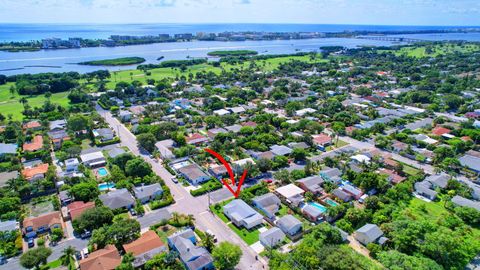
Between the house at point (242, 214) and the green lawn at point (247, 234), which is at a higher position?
the house at point (242, 214)

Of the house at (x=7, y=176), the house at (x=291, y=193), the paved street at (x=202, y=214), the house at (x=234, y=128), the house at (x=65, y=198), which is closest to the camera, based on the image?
the paved street at (x=202, y=214)

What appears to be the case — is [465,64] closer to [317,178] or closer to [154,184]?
[317,178]

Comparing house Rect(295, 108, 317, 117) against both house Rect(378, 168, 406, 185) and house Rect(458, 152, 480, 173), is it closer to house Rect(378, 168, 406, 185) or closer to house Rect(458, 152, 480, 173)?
house Rect(378, 168, 406, 185)

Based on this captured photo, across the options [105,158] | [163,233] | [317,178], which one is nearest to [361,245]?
[317,178]

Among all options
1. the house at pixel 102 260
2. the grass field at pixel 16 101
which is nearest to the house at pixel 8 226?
the house at pixel 102 260

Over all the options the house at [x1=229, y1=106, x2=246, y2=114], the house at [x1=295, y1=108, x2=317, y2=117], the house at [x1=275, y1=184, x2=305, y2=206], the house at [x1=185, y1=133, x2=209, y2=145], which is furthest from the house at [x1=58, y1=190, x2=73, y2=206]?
the house at [x1=295, y1=108, x2=317, y2=117]

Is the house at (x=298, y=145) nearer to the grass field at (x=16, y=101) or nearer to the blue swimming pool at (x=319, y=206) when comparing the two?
the blue swimming pool at (x=319, y=206)

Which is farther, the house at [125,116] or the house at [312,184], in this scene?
the house at [125,116]
